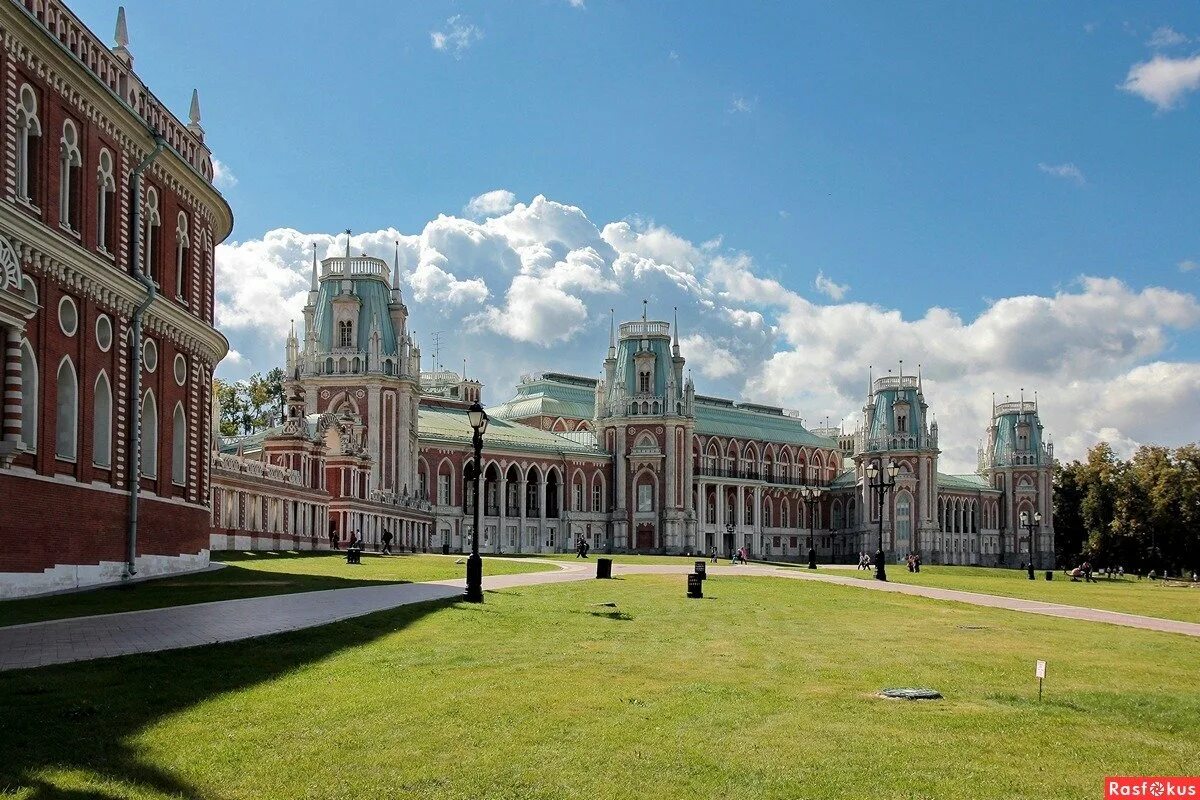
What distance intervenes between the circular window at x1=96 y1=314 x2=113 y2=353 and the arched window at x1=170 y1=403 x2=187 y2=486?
581cm

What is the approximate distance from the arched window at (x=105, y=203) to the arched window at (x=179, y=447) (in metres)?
6.70

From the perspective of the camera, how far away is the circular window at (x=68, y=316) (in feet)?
94.2

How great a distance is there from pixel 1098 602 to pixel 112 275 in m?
31.9

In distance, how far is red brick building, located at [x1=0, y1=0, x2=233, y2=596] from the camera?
26422 mm

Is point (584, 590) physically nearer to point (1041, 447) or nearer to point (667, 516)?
point (667, 516)

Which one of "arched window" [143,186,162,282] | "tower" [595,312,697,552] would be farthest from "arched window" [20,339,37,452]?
"tower" [595,312,697,552]

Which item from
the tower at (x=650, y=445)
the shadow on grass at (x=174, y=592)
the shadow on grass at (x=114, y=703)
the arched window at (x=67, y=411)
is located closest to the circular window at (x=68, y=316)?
the arched window at (x=67, y=411)

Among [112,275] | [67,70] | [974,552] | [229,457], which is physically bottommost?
[974,552]

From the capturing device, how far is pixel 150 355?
3484cm

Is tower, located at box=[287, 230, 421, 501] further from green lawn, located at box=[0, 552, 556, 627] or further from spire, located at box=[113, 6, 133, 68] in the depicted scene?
spire, located at box=[113, 6, 133, 68]

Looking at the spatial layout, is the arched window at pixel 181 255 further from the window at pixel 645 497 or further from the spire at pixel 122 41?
the window at pixel 645 497

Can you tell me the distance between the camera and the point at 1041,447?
144m

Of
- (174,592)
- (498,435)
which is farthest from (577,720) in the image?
(498,435)

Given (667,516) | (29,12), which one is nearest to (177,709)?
(29,12)
